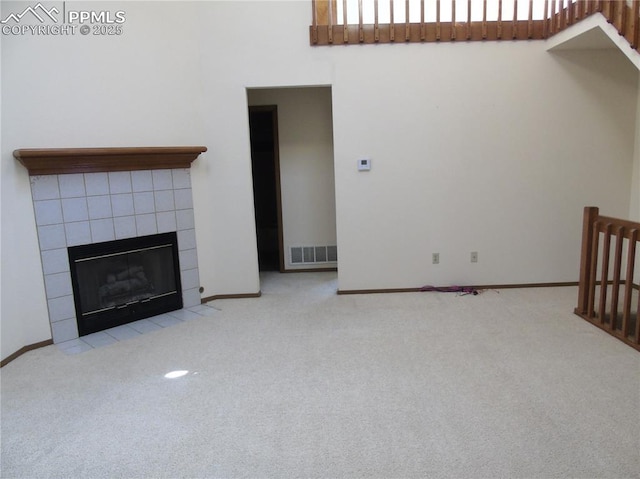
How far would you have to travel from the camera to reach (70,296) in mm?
3512

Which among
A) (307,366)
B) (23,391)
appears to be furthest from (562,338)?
(23,391)

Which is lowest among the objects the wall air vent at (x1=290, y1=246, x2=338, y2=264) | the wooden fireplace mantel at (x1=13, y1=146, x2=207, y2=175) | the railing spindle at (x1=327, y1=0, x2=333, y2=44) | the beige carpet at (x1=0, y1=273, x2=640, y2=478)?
the beige carpet at (x1=0, y1=273, x2=640, y2=478)

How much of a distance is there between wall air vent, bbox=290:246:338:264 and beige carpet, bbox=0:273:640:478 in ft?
5.39

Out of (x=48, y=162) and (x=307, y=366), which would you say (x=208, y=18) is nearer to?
(x=48, y=162)

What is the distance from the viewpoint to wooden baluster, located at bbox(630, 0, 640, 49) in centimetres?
312

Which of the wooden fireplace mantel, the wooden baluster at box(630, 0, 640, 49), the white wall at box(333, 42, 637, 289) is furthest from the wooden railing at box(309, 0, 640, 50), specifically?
the wooden fireplace mantel

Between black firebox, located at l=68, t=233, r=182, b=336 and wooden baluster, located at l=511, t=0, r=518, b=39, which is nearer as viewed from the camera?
black firebox, located at l=68, t=233, r=182, b=336

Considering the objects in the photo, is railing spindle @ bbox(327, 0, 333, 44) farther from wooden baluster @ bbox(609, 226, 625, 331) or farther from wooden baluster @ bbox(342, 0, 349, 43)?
wooden baluster @ bbox(609, 226, 625, 331)

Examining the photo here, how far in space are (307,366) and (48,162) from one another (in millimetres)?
2370

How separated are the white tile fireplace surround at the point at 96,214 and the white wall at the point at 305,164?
1.45 meters

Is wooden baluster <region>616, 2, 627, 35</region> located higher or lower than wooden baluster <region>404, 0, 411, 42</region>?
lower

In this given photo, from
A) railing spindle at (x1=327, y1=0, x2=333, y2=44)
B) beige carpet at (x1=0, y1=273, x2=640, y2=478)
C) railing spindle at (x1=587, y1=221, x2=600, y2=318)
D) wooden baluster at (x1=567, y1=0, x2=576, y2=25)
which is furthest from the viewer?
railing spindle at (x1=327, y1=0, x2=333, y2=44)

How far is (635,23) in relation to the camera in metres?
3.14

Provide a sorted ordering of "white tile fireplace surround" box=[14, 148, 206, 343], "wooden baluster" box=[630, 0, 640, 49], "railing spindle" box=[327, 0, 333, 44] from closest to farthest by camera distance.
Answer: "wooden baluster" box=[630, 0, 640, 49]
"white tile fireplace surround" box=[14, 148, 206, 343]
"railing spindle" box=[327, 0, 333, 44]
